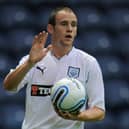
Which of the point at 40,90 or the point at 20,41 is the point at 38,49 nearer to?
the point at 40,90

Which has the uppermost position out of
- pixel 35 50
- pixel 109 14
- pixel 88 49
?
pixel 109 14

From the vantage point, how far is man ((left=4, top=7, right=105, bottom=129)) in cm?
534

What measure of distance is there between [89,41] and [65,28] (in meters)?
3.88

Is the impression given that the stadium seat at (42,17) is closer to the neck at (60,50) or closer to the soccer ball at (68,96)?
the neck at (60,50)

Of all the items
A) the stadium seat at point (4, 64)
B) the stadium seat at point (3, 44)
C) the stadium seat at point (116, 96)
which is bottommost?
the stadium seat at point (116, 96)

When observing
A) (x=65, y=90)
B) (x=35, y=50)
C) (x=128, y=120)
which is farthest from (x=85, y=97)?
(x=128, y=120)

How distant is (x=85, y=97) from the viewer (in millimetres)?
5027

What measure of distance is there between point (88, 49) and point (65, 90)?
428cm

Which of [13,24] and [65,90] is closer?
[65,90]

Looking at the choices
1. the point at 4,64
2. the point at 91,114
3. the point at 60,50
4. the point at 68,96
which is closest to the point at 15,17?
the point at 4,64

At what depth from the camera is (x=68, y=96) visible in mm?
4934

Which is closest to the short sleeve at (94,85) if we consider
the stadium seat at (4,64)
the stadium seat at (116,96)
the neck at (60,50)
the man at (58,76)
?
the man at (58,76)

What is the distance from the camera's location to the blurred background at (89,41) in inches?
338

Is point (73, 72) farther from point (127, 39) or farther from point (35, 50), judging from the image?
point (127, 39)
